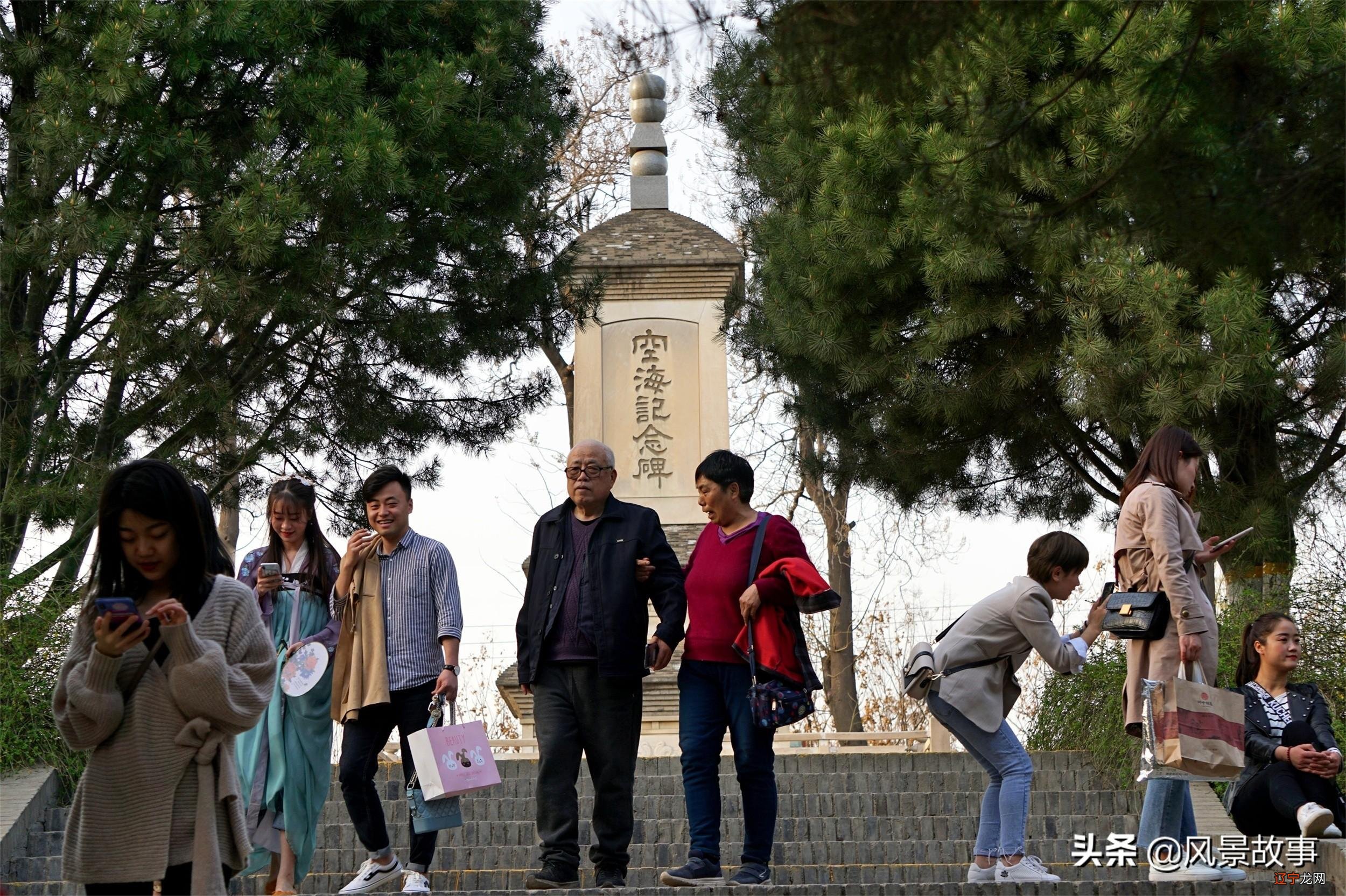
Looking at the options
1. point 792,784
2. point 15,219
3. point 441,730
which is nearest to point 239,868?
point 441,730

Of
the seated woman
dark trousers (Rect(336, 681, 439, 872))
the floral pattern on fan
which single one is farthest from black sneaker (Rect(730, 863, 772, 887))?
the seated woman

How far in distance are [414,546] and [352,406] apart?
6.37 meters

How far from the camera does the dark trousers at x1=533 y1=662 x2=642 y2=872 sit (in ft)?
20.8

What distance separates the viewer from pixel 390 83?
39.2 feet

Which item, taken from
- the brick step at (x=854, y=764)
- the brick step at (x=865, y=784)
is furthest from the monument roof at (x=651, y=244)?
the brick step at (x=865, y=784)

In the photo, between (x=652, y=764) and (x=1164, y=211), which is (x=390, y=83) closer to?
(x=652, y=764)

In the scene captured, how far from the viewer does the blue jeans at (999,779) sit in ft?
20.6

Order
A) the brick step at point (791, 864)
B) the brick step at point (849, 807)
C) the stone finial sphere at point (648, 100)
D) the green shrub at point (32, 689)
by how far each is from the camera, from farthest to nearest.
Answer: the stone finial sphere at point (648, 100) < the brick step at point (849, 807) < the green shrub at point (32, 689) < the brick step at point (791, 864)

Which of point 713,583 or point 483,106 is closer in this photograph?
point 713,583

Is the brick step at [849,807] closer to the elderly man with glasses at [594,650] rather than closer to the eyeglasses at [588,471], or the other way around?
the elderly man with glasses at [594,650]

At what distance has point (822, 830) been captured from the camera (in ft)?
27.7

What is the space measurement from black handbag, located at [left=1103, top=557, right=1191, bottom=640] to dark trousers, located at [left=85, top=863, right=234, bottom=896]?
140 inches

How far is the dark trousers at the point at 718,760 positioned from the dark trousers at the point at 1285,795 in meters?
1.89

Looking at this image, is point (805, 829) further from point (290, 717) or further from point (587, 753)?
point (290, 717)
